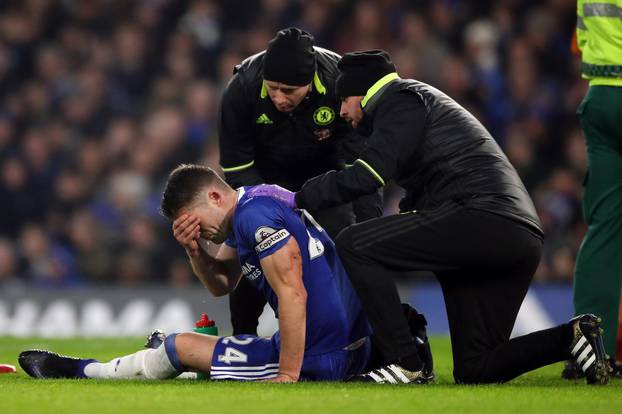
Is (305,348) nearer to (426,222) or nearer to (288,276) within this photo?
(288,276)

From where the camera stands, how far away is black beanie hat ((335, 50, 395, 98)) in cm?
572

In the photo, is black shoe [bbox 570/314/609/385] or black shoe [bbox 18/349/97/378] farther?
black shoe [bbox 18/349/97/378]

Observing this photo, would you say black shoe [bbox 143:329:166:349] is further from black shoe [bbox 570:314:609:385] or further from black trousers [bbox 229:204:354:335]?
black shoe [bbox 570:314:609:385]

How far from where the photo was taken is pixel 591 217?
6184 millimetres

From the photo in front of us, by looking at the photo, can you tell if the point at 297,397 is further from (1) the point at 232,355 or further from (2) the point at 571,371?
(2) the point at 571,371

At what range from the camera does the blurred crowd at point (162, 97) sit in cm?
1258

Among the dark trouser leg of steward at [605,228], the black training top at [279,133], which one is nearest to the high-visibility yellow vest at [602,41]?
the dark trouser leg of steward at [605,228]

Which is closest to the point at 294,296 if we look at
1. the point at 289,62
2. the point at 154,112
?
the point at 289,62

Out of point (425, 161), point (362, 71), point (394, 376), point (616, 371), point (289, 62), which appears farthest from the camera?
point (289, 62)

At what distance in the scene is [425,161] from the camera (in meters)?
5.62

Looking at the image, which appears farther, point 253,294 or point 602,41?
point 253,294

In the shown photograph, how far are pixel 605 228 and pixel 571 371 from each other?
762 mm

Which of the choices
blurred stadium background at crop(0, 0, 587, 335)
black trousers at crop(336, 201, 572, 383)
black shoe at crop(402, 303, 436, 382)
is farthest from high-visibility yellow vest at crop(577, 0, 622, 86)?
blurred stadium background at crop(0, 0, 587, 335)

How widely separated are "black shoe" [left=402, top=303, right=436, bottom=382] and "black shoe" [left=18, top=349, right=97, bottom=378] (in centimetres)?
163
